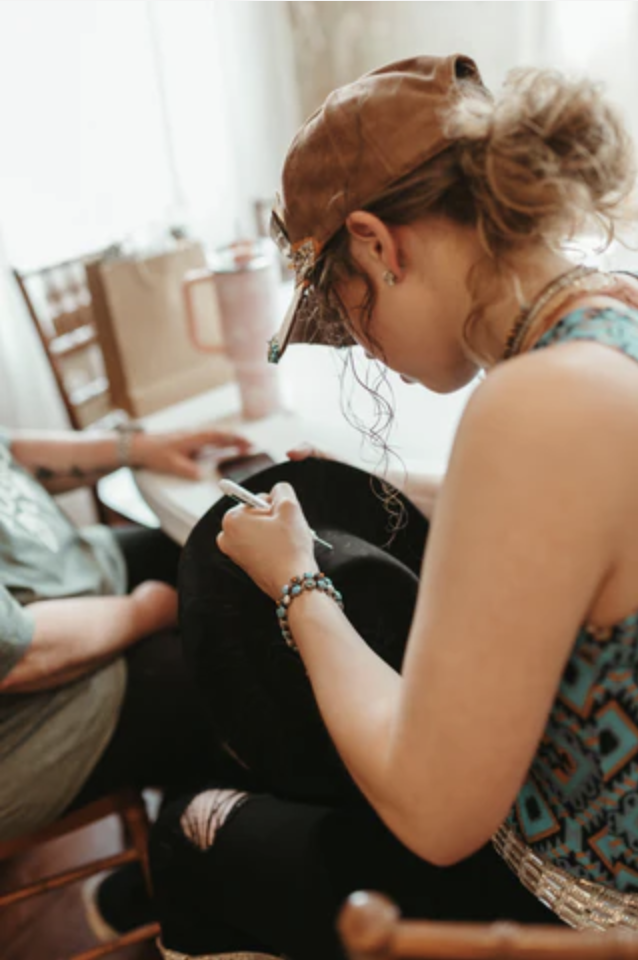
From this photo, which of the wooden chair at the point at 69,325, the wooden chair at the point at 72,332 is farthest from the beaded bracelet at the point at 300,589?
the wooden chair at the point at 69,325

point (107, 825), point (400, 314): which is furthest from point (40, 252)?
point (400, 314)

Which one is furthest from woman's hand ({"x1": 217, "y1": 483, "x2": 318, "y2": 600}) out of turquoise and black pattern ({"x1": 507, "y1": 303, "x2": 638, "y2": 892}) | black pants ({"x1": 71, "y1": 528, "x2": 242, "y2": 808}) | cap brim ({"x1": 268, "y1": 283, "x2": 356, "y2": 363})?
black pants ({"x1": 71, "y1": 528, "x2": 242, "y2": 808})

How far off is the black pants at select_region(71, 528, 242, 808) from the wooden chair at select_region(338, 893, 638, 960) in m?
0.71

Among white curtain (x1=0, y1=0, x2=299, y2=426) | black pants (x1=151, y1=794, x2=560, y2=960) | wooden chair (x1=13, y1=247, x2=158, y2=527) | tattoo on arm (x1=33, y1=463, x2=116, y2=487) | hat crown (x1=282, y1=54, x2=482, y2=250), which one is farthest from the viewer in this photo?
white curtain (x1=0, y1=0, x2=299, y2=426)

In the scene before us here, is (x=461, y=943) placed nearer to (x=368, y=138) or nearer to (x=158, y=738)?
(x=368, y=138)

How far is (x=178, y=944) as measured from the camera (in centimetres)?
87

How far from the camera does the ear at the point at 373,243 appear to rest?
63 centimetres

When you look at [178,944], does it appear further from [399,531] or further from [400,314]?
[400,314]

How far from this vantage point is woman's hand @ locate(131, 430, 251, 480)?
123 centimetres

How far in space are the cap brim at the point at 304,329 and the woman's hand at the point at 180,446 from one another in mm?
465

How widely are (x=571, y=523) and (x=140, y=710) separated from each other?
741 millimetres

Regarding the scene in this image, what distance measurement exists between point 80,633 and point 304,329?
509mm

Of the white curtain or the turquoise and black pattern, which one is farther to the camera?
the white curtain

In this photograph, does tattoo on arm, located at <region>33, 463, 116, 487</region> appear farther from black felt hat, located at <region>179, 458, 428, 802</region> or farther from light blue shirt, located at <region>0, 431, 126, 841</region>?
black felt hat, located at <region>179, 458, 428, 802</region>
